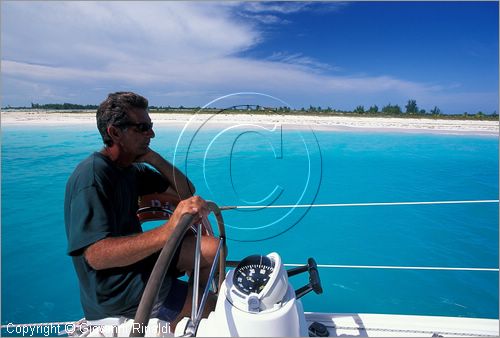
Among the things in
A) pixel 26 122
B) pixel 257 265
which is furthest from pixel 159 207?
pixel 26 122

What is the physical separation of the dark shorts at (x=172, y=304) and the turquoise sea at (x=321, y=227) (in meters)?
0.31

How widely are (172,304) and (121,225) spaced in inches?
13.7

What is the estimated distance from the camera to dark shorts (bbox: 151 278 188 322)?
1.08 meters

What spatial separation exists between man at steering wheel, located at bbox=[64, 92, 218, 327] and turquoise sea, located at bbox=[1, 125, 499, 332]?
0.20 meters

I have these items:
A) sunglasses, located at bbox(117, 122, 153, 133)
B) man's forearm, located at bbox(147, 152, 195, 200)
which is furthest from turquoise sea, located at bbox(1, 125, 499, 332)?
sunglasses, located at bbox(117, 122, 153, 133)

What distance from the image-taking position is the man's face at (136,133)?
3.69 feet

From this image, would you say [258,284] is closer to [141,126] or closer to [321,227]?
[141,126]

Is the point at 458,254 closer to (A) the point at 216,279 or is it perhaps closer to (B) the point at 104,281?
(A) the point at 216,279

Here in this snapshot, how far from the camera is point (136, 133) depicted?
44.9 inches

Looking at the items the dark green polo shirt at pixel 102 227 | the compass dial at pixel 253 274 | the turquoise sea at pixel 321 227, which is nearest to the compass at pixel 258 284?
the compass dial at pixel 253 274

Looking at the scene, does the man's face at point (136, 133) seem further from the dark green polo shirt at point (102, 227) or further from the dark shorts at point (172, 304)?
the dark shorts at point (172, 304)

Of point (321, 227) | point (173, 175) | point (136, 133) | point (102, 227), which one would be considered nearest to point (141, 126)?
point (136, 133)

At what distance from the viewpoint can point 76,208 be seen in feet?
2.86

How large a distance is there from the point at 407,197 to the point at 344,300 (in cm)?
409
